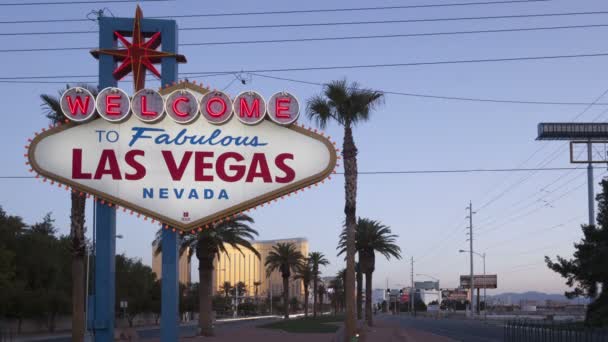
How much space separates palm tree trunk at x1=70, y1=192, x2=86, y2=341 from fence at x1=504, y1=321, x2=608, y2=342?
60.9 ft

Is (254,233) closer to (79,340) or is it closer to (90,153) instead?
(79,340)

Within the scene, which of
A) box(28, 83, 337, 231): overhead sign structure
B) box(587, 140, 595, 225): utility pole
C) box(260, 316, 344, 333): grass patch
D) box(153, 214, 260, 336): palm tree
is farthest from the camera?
box(587, 140, 595, 225): utility pole

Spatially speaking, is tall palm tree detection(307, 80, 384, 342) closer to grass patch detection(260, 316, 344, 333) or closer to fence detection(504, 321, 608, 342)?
fence detection(504, 321, 608, 342)

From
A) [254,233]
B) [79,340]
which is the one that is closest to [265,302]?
[254,233]

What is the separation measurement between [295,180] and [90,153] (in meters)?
4.88

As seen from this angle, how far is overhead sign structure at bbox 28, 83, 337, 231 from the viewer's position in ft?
59.8

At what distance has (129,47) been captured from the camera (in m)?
19.6

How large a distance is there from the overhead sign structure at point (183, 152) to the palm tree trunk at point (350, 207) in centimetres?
1323

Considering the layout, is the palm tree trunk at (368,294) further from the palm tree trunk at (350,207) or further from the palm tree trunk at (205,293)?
the palm tree trunk at (350,207)

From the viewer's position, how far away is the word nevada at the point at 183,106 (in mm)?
18344

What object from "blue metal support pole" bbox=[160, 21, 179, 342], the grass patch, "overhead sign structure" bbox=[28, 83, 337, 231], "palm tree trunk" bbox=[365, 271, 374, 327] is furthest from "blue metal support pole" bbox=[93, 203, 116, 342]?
"palm tree trunk" bbox=[365, 271, 374, 327]

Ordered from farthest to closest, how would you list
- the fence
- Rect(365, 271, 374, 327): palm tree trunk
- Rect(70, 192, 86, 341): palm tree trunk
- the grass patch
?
Rect(365, 271, 374, 327): palm tree trunk → the grass patch → Rect(70, 192, 86, 341): palm tree trunk → the fence

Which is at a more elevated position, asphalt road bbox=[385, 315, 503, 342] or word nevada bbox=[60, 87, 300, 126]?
word nevada bbox=[60, 87, 300, 126]

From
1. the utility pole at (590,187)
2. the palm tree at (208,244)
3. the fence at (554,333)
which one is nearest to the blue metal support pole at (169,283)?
the fence at (554,333)
